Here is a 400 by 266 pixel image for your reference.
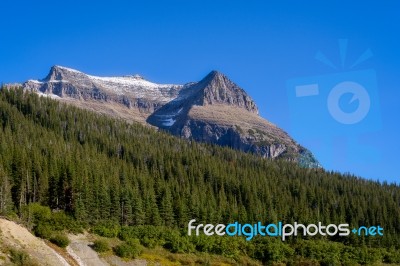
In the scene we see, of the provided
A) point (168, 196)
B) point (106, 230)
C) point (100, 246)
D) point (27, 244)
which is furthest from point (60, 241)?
point (168, 196)

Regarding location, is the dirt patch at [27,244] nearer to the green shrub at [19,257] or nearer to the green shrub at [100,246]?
the green shrub at [19,257]

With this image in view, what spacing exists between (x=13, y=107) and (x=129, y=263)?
12644cm

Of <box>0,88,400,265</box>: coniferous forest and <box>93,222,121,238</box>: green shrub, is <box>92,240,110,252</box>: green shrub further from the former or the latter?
<box>93,222,121,238</box>: green shrub

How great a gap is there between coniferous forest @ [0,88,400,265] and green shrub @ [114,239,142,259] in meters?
6.18

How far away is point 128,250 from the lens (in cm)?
8769

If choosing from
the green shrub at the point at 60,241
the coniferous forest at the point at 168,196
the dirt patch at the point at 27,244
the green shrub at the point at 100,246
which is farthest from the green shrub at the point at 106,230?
the dirt patch at the point at 27,244

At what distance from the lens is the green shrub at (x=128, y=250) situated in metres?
86.9

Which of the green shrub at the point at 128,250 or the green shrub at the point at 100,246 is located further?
the green shrub at the point at 128,250

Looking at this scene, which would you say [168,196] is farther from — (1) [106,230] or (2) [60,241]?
(2) [60,241]

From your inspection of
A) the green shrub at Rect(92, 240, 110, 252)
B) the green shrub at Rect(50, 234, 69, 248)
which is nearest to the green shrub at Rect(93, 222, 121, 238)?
the green shrub at Rect(92, 240, 110, 252)

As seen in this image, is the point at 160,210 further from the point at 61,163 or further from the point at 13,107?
the point at 13,107

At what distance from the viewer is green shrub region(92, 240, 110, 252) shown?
85.4 m

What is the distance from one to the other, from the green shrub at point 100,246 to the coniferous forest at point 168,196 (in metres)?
6.93

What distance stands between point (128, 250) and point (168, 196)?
39.5 metres
